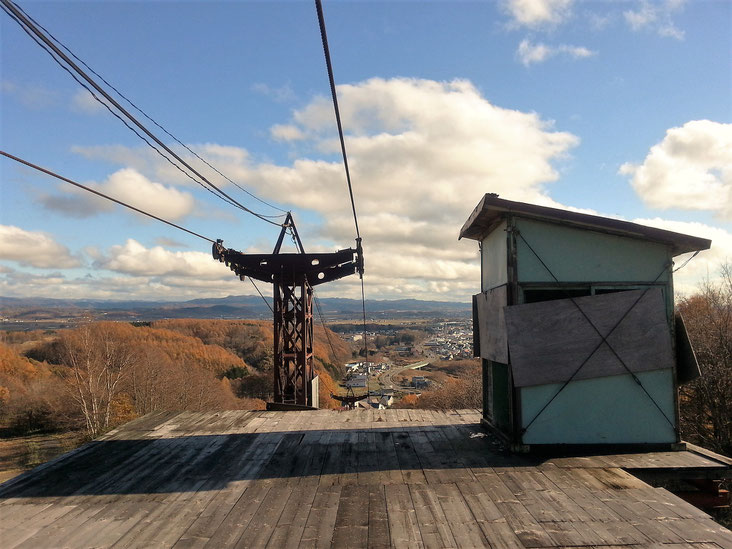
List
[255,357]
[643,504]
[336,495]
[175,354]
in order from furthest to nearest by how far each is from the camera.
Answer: [255,357] → [175,354] → [336,495] → [643,504]

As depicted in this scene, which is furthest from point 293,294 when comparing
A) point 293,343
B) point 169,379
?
point 169,379

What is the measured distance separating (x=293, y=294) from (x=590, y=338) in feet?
26.0

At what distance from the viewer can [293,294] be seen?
40.6ft

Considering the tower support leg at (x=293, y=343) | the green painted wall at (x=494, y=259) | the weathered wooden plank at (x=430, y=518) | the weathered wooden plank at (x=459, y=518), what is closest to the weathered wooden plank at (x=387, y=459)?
the weathered wooden plank at (x=430, y=518)

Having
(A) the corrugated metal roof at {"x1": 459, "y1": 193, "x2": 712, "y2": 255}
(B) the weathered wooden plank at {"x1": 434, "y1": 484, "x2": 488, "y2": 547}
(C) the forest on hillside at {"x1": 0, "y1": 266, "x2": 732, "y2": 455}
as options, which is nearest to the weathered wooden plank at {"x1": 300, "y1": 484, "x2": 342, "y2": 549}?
(B) the weathered wooden plank at {"x1": 434, "y1": 484, "x2": 488, "y2": 547}

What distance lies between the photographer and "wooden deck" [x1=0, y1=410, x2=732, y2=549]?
410cm

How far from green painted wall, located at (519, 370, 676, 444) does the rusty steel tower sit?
7132 millimetres

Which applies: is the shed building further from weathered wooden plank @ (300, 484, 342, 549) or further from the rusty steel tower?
the rusty steel tower

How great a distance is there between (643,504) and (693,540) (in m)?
0.73

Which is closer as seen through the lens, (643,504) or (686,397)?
(643,504)

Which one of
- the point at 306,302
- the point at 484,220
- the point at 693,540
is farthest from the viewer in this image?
the point at 306,302

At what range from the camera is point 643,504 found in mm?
4625

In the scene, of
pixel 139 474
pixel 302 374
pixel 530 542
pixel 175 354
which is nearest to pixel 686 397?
pixel 302 374

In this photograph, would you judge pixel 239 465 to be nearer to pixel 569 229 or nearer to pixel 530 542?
pixel 530 542
